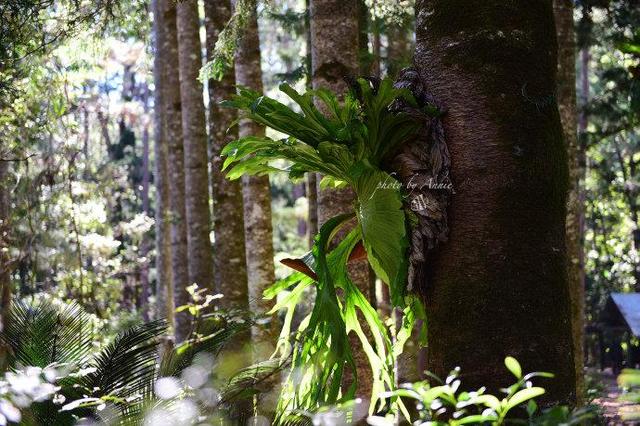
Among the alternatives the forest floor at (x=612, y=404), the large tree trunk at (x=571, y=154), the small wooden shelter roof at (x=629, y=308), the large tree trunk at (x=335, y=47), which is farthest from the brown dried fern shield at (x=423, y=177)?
the small wooden shelter roof at (x=629, y=308)

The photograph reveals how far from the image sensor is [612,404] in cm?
948

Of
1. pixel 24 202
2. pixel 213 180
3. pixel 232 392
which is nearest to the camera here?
Answer: pixel 232 392

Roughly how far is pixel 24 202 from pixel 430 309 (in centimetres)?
1252

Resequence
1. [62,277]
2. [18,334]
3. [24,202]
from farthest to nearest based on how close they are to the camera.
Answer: [62,277]
[24,202]
[18,334]

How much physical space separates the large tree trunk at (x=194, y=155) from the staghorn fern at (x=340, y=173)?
8.00m

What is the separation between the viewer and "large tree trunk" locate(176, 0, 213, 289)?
38.1 ft

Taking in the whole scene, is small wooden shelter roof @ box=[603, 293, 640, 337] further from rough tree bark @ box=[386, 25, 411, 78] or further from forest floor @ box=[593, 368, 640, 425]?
rough tree bark @ box=[386, 25, 411, 78]

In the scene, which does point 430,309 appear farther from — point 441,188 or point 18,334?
point 18,334

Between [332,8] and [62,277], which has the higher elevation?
[332,8]

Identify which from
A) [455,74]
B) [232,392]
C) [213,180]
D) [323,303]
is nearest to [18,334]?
[232,392]

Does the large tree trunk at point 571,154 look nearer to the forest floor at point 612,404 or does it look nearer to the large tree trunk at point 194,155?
the forest floor at point 612,404

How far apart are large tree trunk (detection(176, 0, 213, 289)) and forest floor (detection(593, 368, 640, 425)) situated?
5.92 meters

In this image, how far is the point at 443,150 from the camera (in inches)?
127

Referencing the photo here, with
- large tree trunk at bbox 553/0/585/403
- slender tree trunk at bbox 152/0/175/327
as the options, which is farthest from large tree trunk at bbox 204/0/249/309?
large tree trunk at bbox 553/0/585/403
